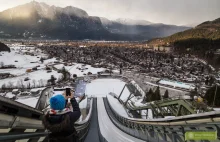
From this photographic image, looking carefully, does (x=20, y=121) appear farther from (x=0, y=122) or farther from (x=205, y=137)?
(x=205, y=137)

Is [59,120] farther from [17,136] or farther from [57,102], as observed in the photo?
[17,136]

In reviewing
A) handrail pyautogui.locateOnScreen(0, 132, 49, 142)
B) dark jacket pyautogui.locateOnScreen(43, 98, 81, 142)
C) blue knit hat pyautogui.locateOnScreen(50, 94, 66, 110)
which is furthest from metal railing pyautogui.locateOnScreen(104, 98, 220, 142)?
handrail pyautogui.locateOnScreen(0, 132, 49, 142)

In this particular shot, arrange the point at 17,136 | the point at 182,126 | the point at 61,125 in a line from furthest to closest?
the point at 182,126 → the point at 61,125 → the point at 17,136

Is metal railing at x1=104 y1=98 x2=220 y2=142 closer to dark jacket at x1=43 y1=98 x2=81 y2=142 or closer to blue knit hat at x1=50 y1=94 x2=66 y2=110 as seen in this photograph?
dark jacket at x1=43 y1=98 x2=81 y2=142

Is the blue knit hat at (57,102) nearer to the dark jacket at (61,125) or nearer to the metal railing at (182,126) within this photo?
the dark jacket at (61,125)

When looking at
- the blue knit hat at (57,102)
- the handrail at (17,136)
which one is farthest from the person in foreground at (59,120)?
the handrail at (17,136)

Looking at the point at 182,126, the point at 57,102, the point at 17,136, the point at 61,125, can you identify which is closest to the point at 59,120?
the point at 61,125

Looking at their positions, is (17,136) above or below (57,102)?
below

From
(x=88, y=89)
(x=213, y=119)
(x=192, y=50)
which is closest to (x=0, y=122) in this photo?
(x=213, y=119)
